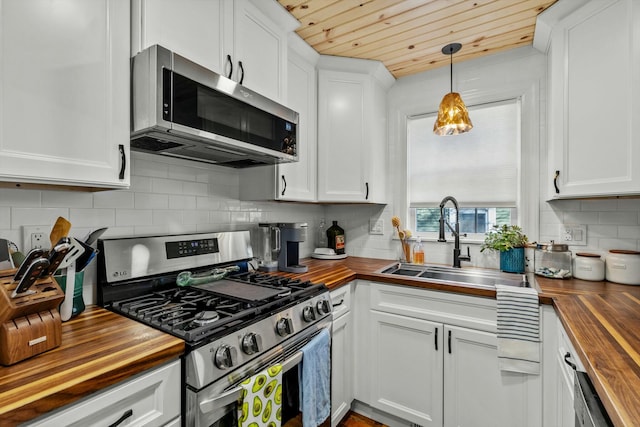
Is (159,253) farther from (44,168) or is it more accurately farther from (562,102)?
(562,102)

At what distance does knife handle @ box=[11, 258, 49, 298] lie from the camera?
0.80 meters

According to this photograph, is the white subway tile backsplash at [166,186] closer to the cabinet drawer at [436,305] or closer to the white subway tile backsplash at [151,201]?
the white subway tile backsplash at [151,201]

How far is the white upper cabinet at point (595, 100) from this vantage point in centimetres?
141

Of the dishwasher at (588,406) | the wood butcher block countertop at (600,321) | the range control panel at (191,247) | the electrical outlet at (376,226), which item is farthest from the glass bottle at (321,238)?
the dishwasher at (588,406)

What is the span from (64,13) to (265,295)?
3.96 ft

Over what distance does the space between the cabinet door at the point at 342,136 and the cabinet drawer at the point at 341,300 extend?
0.70m

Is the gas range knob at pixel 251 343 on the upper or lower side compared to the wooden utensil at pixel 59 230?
lower

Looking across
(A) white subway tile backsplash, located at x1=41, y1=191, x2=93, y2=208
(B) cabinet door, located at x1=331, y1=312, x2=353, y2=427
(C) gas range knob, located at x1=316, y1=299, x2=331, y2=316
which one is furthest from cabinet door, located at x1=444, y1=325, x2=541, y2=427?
(A) white subway tile backsplash, located at x1=41, y1=191, x2=93, y2=208

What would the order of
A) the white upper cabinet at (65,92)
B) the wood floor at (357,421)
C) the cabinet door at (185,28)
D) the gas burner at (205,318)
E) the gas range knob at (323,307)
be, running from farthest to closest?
the wood floor at (357,421)
the gas range knob at (323,307)
the cabinet door at (185,28)
the gas burner at (205,318)
the white upper cabinet at (65,92)

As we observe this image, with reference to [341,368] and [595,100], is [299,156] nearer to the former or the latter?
[341,368]

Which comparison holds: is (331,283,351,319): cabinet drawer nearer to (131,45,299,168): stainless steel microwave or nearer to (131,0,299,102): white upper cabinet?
(131,45,299,168): stainless steel microwave

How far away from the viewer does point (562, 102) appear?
168cm

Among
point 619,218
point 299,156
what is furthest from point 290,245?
point 619,218

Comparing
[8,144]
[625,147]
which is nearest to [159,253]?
[8,144]
